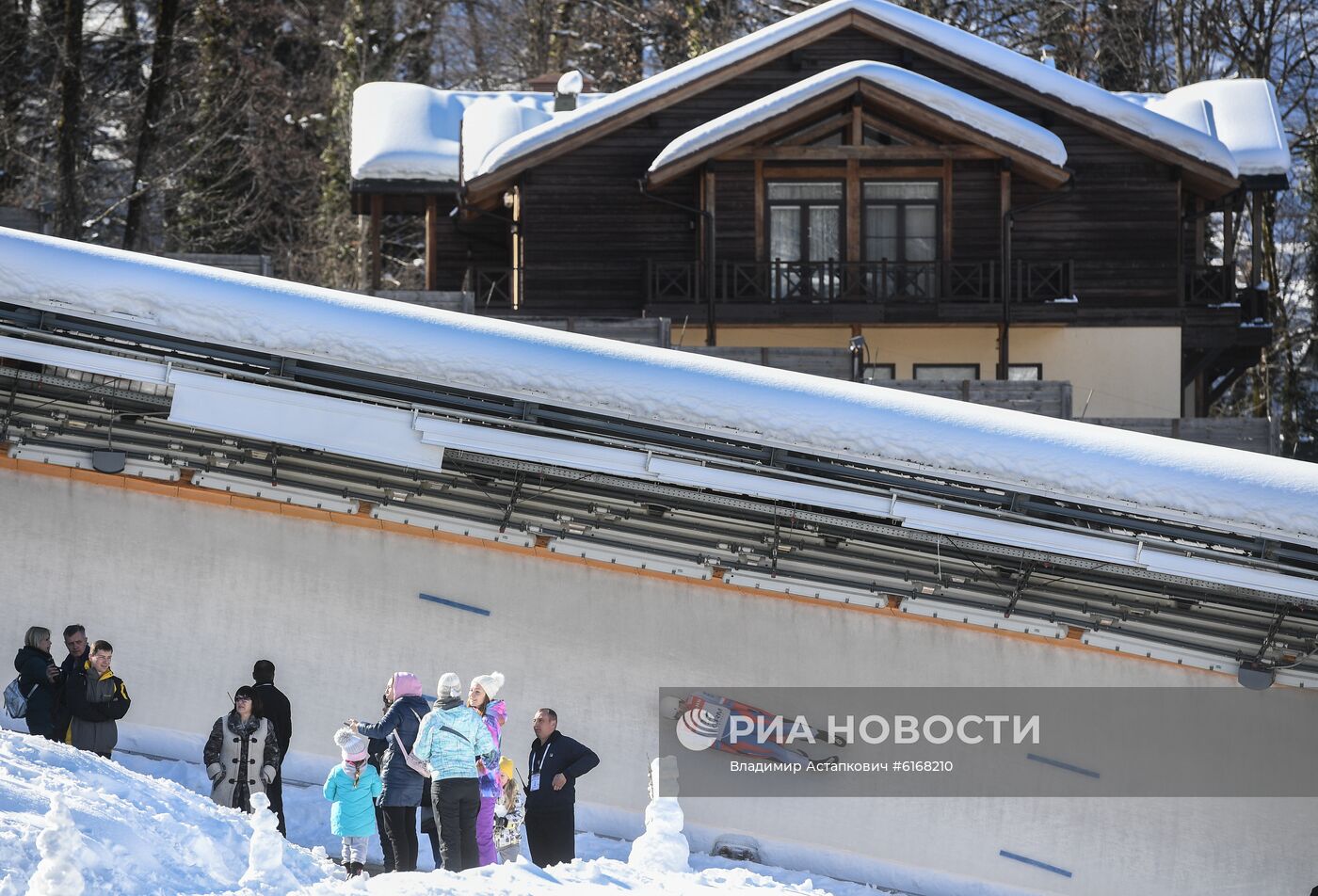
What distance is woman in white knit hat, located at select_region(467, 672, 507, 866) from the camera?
977cm

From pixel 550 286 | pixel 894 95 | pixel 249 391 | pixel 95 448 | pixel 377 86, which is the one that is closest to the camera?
pixel 249 391

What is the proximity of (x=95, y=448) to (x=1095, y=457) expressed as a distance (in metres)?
6.99

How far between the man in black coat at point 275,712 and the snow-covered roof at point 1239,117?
1831 cm

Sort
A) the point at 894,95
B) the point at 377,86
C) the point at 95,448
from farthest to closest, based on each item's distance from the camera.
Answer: the point at 377,86, the point at 894,95, the point at 95,448

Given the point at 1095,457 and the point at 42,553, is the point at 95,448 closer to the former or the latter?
the point at 42,553

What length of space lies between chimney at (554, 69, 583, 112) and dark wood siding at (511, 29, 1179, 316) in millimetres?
2381

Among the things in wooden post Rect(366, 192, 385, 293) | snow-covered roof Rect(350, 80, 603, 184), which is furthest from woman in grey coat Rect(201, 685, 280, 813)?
snow-covered roof Rect(350, 80, 603, 184)

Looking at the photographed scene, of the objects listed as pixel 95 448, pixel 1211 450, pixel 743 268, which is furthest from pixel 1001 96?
pixel 95 448

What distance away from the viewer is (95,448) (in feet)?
41.0

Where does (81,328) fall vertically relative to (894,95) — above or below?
below

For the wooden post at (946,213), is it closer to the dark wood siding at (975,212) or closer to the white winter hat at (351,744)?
the dark wood siding at (975,212)

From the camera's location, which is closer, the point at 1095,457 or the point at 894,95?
the point at 1095,457

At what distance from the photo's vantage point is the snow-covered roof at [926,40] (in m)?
24.0

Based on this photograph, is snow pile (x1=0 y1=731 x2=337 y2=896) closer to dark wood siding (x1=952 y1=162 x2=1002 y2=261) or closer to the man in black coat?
the man in black coat
